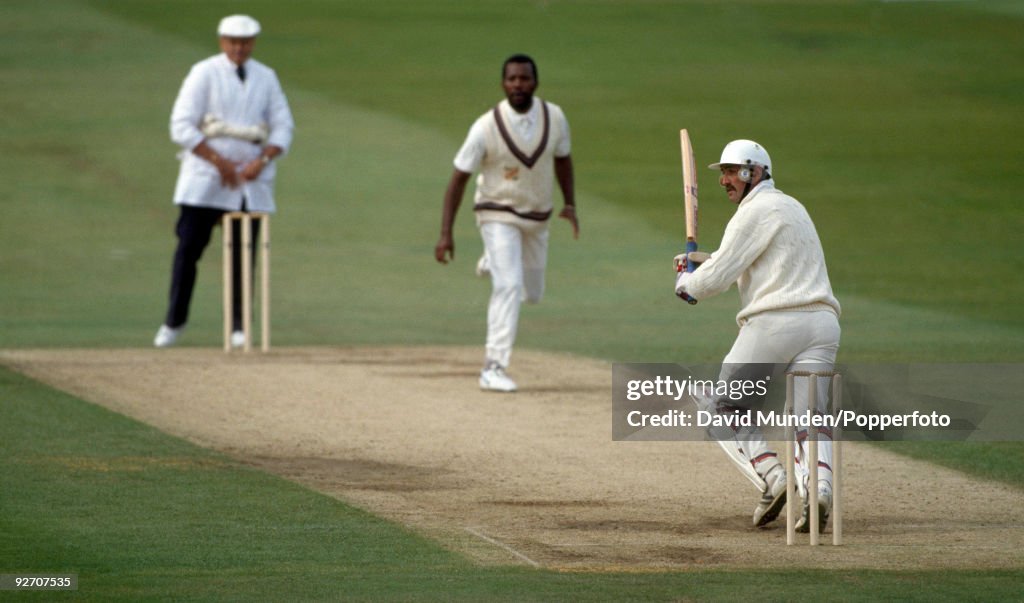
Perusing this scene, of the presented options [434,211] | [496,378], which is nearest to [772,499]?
[496,378]

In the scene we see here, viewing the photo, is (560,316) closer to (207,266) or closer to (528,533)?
(207,266)

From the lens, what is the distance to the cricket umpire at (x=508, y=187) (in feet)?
40.8

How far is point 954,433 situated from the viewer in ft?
35.9

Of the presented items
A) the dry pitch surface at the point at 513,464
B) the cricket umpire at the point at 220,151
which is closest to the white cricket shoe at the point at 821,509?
the dry pitch surface at the point at 513,464

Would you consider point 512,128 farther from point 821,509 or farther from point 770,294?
point 821,509

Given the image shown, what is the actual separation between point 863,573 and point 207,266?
620 inches

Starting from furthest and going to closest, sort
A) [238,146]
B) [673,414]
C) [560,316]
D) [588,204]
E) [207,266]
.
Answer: [588,204] → [207,266] → [560,316] → [238,146] → [673,414]

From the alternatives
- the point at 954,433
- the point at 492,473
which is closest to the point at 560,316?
the point at 954,433

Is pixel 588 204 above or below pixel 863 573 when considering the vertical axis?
above

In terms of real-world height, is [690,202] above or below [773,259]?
above

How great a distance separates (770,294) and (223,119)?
7.64 metres

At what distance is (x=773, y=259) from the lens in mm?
7895

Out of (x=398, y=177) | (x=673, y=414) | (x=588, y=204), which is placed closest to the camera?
(x=673, y=414)

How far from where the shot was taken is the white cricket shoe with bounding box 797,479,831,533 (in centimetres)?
767
